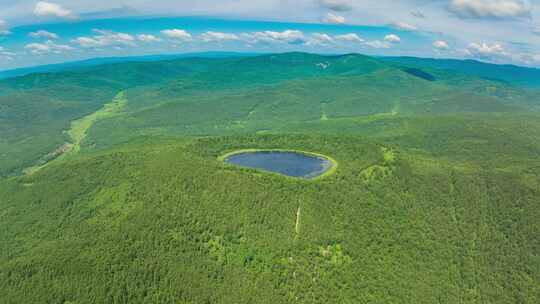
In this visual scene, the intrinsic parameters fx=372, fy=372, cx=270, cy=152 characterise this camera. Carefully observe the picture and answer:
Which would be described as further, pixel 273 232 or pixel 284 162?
pixel 284 162

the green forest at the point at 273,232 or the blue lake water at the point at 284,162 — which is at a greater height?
the blue lake water at the point at 284,162

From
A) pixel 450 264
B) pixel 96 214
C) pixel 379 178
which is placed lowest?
pixel 450 264

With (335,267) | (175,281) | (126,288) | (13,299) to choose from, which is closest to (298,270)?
(335,267)

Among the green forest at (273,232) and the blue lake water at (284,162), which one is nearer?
the green forest at (273,232)

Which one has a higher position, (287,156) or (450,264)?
(287,156)

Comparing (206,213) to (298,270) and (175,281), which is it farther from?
(298,270)

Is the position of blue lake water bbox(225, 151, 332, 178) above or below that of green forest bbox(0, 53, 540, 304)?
above

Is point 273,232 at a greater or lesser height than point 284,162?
lesser

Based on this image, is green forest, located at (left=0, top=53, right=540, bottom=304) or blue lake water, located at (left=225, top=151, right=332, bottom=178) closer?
green forest, located at (left=0, top=53, right=540, bottom=304)
